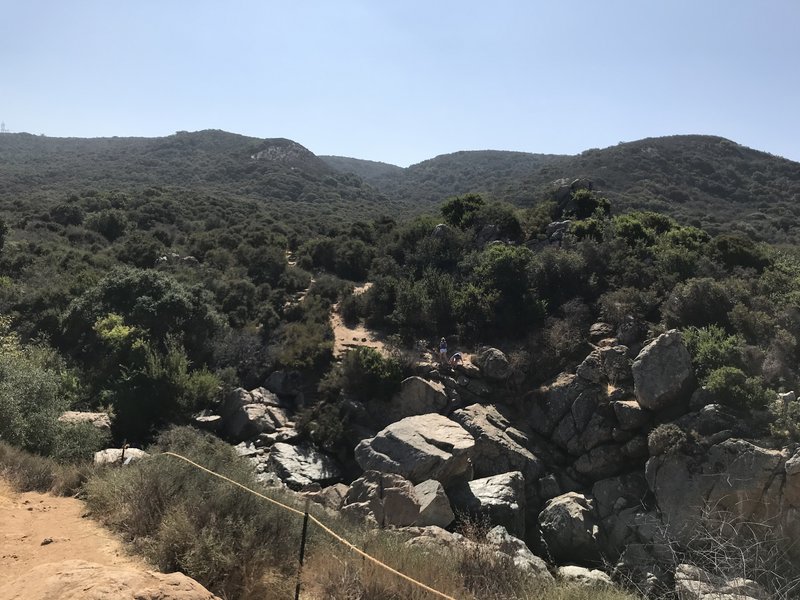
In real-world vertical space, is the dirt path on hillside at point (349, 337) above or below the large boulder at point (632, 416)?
above

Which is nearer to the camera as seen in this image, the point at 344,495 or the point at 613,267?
the point at 344,495

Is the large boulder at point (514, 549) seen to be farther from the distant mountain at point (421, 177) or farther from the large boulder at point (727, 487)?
the distant mountain at point (421, 177)

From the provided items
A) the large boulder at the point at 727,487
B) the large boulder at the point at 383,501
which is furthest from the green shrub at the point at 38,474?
the large boulder at the point at 727,487

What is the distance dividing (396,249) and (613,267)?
980 cm

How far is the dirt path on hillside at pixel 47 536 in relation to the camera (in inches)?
221

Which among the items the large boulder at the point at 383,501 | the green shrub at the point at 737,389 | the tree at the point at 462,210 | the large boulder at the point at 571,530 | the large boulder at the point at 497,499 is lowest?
the large boulder at the point at 571,530

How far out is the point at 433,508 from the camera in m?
9.70

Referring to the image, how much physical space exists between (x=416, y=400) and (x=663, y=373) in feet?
21.1

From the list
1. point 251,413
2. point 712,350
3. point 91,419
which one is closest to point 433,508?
point 251,413

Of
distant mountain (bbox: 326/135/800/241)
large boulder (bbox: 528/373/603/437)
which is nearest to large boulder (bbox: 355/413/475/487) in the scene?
large boulder (bbox: 528/373/603/437)

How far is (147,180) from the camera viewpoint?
177 ft

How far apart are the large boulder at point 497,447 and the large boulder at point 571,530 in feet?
4.21

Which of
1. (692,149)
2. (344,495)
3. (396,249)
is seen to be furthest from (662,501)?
(692,149)

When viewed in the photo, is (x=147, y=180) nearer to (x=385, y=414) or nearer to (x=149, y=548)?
(x=385, y=414)
